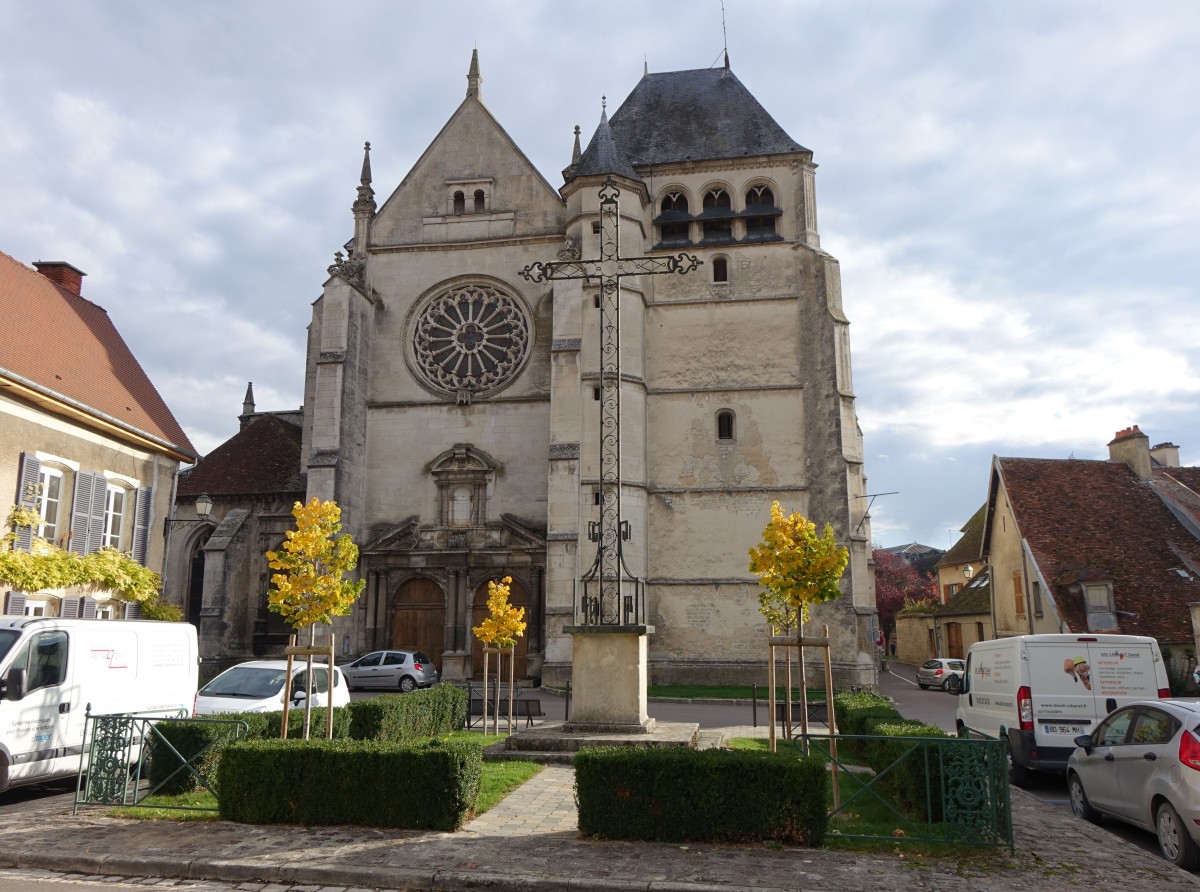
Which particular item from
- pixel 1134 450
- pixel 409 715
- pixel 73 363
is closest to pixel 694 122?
pixel 1134 450

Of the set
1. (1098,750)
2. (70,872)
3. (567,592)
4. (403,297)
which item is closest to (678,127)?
(403,297)

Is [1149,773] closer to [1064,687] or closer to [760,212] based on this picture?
[1064,687]

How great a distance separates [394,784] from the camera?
8.00m

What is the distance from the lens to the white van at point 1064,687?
434 inches

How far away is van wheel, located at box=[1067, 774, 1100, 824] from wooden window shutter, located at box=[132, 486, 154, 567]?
53.2 ft

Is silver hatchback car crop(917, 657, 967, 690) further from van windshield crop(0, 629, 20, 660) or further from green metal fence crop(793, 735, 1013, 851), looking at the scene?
van windshield crop(0, 629, 20, 660)

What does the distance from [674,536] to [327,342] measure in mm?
11997

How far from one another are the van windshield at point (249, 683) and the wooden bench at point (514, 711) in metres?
3.53

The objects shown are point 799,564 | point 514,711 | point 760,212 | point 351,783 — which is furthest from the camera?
point 760,212

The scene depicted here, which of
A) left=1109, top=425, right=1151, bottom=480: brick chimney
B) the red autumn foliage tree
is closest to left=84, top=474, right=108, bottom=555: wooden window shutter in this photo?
left=1109, top=425, right=1151, bottom=480: brick chimney

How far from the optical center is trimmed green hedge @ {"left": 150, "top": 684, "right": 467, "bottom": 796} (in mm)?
9305

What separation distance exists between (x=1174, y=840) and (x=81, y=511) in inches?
654

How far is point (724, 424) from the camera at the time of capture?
90.6 feet

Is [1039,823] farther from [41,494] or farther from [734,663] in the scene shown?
[734,663]
